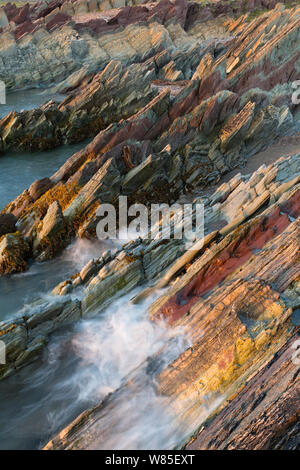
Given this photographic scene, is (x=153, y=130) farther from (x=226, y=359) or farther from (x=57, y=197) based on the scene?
(x=226, y=359)

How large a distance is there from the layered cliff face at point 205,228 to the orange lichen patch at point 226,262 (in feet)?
0.18

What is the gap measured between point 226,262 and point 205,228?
2.72 metres

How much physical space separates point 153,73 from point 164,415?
37.1 m

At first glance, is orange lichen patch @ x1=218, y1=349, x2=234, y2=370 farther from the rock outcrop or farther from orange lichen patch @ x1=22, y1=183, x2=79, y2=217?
orange lichen patch @ x1=22, y1=183, x2=79, y2=217

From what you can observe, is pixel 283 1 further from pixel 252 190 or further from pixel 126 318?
pixel 126 318

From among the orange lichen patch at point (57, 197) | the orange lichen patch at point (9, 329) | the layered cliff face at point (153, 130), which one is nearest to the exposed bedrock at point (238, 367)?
the orange lichen patch at point (9, 329)

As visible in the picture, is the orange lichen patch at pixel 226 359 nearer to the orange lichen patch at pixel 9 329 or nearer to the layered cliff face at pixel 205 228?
the layered cliff face at pixel 205 228

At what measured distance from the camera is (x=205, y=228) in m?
17.9

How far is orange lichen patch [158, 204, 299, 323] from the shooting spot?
584 inches

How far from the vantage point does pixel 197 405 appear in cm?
1152

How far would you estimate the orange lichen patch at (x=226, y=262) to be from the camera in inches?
584

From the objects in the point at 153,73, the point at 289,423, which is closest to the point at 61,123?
the point at 153,73

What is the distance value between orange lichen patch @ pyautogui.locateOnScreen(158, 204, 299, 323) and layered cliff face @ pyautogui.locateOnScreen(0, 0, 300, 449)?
0.18ft

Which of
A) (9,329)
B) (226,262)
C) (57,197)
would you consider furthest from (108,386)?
(57,197)
